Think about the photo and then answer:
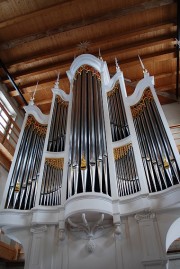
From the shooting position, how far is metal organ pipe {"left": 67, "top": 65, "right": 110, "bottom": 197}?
5.08 m

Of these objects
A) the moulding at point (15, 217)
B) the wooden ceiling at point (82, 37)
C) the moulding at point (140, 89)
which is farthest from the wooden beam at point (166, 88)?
the moulding at point (15, 217)

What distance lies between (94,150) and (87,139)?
1.55 ft

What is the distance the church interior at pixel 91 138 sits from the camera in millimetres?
4652

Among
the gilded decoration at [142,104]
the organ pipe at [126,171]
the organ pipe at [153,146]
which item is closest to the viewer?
the organ pipe at [153,146]

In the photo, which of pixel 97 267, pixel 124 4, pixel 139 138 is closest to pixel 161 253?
pixel 97 267

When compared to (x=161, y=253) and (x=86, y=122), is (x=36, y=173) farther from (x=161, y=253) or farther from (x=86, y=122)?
(x=161, y=253)

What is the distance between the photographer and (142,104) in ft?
22.5

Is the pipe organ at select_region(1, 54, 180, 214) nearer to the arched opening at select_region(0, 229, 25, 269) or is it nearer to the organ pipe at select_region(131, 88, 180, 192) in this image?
the organ pipe at select_region(131, 88, 180, 192)

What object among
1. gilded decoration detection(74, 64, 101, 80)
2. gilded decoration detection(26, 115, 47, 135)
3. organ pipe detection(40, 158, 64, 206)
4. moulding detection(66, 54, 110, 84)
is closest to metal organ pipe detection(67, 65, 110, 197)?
gilded decoration detection(74, 64, 101, 80)

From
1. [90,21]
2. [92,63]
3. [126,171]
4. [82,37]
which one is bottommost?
[126,171]

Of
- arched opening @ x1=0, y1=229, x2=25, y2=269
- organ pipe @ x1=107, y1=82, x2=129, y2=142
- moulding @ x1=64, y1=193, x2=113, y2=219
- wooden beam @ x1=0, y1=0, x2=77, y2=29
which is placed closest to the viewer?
moulding @ x1=64, y1=193, x2=113, y2=219

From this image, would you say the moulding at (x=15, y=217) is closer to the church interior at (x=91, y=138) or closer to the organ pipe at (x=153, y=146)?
the church interior at (x=91, y=138)

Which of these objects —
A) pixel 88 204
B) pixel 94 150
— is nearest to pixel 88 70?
pixel 94 150

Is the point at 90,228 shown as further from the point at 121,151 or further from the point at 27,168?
the point at 27,168
